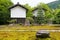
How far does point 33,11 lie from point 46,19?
10.5 ft

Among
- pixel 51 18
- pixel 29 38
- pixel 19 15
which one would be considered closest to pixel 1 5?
pixel 19 15

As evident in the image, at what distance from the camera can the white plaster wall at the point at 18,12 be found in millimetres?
27172

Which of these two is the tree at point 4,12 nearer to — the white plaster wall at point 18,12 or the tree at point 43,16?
the white plaster wall at point 18,12

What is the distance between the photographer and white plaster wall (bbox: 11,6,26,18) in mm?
27172

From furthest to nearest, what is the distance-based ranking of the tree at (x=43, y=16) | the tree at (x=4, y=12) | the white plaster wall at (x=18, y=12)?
the white plaster wall at (x=18, y=12), the tree at (x=43, y=16), the tree at (x=4, y=12)

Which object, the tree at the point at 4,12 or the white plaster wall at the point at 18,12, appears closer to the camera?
the tree at the point at 4,12

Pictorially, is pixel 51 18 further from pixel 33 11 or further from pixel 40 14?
pixel 33 11

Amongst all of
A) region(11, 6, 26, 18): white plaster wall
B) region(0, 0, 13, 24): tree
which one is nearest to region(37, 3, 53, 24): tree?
region(11, 6, 26, 18): white plaster wall

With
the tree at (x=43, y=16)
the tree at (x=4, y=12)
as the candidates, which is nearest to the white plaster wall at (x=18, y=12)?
the tree at (x=4, y=12)

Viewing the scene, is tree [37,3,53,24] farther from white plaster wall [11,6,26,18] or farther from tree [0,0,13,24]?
tree [0,0,13,24]

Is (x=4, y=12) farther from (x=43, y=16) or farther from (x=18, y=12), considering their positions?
(x=43, y=16)

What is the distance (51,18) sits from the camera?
90.9 feet

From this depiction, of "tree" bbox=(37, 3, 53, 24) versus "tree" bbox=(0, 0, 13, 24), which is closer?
"tree" bbox=(0, 0, 13, 24)

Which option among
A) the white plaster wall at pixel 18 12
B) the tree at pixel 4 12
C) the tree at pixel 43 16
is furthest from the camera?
the white plaster wall at pixel 18 12
